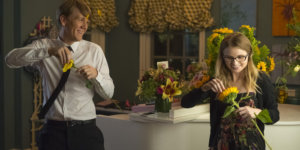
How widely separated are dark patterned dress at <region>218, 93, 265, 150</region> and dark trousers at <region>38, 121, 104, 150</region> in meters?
0.65

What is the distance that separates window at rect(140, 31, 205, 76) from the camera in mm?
5500

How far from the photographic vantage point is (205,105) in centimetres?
277

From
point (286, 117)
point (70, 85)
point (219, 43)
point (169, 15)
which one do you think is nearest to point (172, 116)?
point (219, 43)

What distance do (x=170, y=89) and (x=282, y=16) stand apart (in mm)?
2510

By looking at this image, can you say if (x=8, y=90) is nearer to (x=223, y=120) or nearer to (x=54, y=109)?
(x=54, y=109)

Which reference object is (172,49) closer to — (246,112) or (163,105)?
(163,105)

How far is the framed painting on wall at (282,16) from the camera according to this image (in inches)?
177

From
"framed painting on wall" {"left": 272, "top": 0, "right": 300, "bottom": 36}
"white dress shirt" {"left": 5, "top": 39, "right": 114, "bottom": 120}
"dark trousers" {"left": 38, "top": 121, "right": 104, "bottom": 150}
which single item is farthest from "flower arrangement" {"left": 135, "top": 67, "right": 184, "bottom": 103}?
"framed painting on wall" {"left": 272, "top": 0, "right": 300, "bottom": 36}

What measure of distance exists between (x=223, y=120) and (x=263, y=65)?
671 millimetres

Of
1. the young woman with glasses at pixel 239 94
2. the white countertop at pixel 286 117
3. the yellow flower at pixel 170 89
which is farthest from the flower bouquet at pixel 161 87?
the young woman with glasses at pixel 239 94

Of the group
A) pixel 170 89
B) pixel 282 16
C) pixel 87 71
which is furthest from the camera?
pixel 282 16

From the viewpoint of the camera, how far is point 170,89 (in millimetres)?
2596

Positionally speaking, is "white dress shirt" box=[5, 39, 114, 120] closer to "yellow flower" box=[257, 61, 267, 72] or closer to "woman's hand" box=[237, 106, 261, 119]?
"woman's hand" box=[237, 106, 261, 119]

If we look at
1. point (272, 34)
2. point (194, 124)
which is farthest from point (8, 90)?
point (272, 34)
